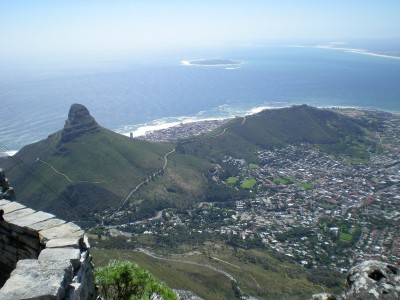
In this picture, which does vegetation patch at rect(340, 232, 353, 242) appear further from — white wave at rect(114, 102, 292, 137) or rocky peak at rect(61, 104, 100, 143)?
white wave at rect(114, 102, 292, 137)

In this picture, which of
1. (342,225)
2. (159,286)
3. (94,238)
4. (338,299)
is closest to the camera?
(338,299)

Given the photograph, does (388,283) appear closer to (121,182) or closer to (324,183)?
(121,182)

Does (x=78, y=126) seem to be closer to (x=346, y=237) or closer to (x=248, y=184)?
(x=248, y=184)

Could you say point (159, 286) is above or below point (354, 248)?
above

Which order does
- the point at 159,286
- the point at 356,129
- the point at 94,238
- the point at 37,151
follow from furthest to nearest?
1. the point at 356,129
2. the point at 37,151
3. the point at 94,238
4. the point at 159,286

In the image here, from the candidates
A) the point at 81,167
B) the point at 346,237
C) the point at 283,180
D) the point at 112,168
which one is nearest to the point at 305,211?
the point at 346,237

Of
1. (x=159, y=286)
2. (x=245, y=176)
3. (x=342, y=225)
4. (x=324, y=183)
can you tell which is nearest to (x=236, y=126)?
(x=245, y=176)

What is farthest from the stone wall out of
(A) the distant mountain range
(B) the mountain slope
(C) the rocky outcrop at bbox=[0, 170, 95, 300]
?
(B) the mountain slope
